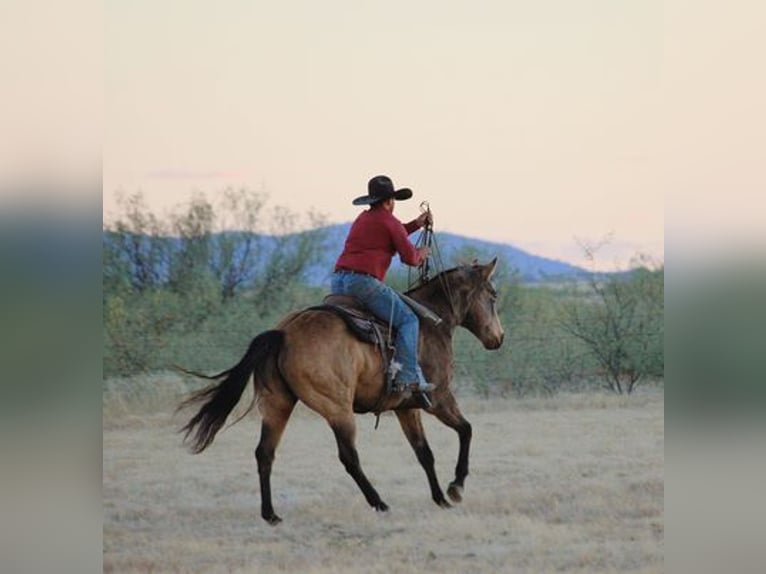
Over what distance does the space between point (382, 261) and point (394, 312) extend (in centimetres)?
29

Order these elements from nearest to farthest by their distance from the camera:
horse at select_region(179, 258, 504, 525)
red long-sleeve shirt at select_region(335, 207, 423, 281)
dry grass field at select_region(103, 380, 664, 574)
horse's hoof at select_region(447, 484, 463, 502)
→ horse at select_region(179, 258, 504, 525)
red long-sleeve shirt at select_region(335, 207, 423, 281)
dry grass field at select_region(103, 380, 664, 574)
horse's hoof at select_region(447, 484, 463, 502)

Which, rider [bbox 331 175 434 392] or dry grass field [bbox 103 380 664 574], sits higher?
rider [bbox 331 175 434 392]

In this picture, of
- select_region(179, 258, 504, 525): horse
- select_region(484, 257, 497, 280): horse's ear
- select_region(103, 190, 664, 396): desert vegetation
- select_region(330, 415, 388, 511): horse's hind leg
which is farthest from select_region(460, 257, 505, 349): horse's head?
select_region(103, 190, 664, 396): desert vegetation

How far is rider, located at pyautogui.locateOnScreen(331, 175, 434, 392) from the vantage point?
25.3 feet

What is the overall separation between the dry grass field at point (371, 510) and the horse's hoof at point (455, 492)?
0.05 m

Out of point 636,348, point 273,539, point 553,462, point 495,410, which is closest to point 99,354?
point 273,539

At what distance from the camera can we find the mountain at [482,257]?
999 cm

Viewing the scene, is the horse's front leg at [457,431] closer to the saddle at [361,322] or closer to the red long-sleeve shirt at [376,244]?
the saddle at [361,322]

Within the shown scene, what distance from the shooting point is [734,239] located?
6.30 meters

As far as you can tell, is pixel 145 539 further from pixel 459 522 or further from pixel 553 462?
pixel 553 462

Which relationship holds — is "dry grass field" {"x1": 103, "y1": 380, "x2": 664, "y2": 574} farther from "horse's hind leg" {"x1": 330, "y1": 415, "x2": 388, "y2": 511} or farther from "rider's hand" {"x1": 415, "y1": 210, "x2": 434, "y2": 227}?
"rider's hand" {"x1": 415, "y1": 210, "x2": 434, "y2": 227}

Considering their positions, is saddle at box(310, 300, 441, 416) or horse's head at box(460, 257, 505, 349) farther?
horse's head at box(460, 257, 505, 349)

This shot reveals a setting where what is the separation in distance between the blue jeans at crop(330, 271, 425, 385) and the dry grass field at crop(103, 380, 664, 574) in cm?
86

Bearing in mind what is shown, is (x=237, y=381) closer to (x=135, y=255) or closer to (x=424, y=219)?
(x=424, y=219)
